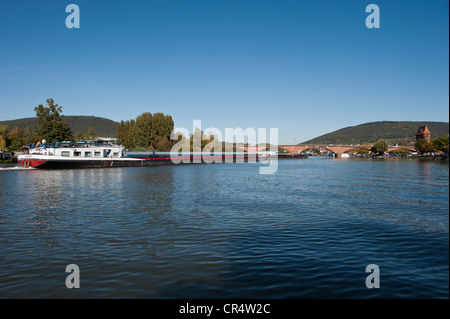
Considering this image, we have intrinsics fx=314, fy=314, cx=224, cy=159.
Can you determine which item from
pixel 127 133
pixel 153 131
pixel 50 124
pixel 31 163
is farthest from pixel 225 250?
pixel 127 133

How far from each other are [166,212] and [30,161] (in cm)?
5800

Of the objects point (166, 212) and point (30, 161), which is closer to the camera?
point (166, 212)

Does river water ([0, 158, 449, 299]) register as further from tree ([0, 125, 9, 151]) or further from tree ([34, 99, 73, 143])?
tree ([0, 125, 9, 151])

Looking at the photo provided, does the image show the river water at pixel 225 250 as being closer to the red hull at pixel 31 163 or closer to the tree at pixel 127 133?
the red hull at pixel 31 163

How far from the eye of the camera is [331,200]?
24.1m

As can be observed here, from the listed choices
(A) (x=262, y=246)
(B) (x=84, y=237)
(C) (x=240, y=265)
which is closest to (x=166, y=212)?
(B) (x=84, y=237)

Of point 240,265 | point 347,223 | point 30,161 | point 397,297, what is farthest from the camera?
point 30,161

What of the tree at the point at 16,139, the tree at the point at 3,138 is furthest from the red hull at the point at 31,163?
the tree at the point at 16,139

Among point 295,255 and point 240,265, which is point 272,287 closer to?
point 240,265

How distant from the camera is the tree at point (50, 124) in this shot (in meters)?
97.8

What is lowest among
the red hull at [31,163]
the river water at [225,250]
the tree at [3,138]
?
the river water at [225,250]

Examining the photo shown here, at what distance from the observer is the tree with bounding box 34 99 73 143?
97812mm

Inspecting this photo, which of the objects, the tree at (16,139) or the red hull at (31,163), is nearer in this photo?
the red hull at (31,163)

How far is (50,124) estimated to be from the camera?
324 ft
